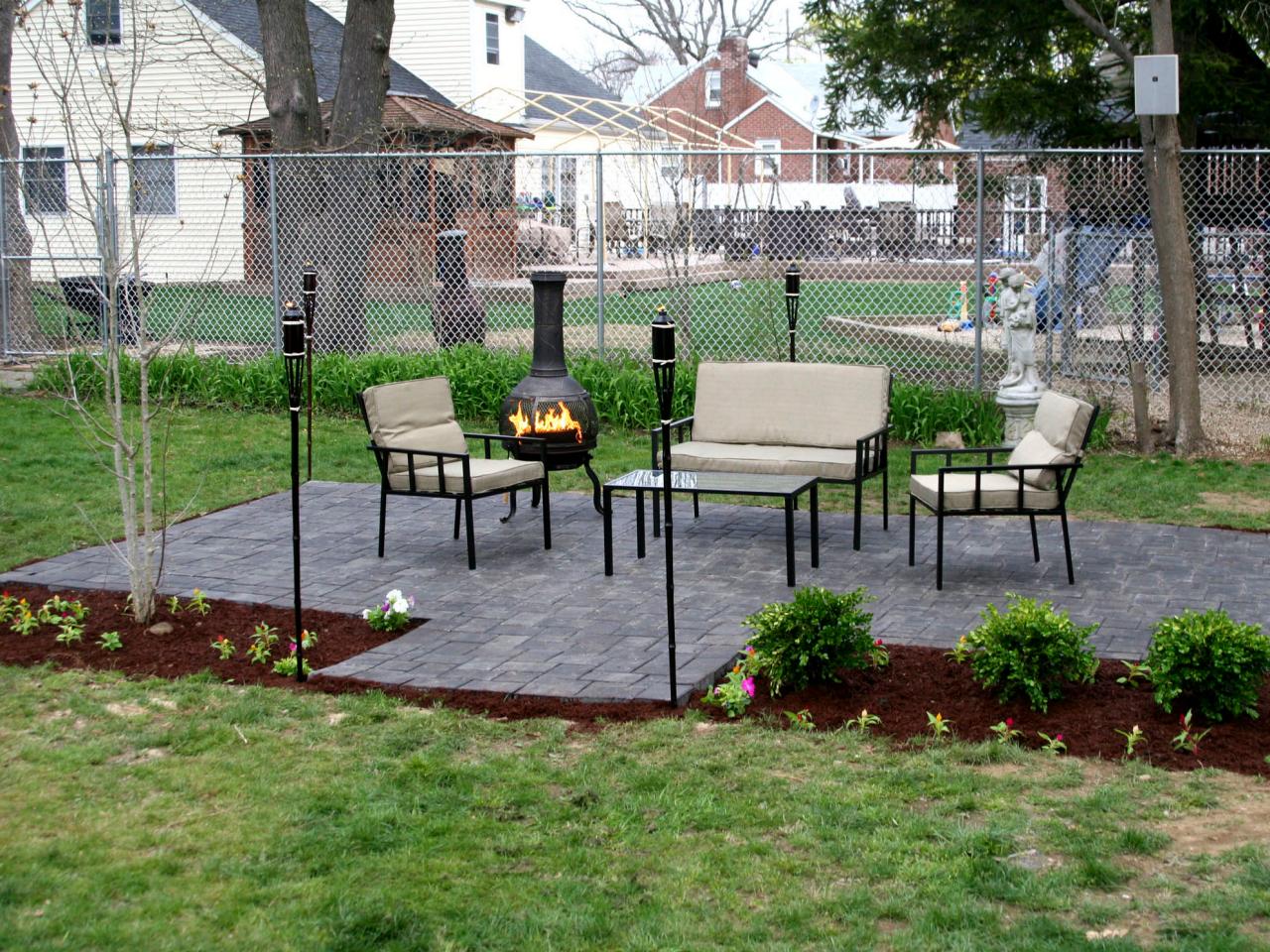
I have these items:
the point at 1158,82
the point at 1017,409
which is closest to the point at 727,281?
the point at 1017,409

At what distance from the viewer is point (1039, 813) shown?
462cm

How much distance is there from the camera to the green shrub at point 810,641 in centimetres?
574

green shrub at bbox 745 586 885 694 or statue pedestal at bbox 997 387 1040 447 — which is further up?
statue pedestal at bbox 997 387 1040 447

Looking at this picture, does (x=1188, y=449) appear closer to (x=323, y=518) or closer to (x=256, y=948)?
(x=323, y=518)

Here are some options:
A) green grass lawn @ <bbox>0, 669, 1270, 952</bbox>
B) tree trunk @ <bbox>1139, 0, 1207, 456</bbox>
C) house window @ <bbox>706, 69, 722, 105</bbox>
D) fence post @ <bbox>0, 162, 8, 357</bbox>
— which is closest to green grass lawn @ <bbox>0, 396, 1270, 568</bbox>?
tree trunk @ <bbox>1139, 0, 1207, 456</bbox>

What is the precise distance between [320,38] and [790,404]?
2333cm

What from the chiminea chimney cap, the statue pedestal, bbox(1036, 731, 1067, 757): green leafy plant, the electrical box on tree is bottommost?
bbox(1036, 731, 1067, 757): green leafy plant

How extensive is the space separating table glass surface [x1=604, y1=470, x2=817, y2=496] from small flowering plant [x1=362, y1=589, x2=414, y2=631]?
60.5 inches

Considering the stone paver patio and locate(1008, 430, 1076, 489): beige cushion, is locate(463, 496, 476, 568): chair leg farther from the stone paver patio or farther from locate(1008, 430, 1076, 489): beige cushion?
locate(1008, 430, 1076, 489): beige cushion

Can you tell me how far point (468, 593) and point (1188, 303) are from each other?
6534mm

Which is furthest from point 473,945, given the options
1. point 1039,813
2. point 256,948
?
point 1039,813

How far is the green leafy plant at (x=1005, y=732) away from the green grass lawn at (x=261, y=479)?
3.84 meters

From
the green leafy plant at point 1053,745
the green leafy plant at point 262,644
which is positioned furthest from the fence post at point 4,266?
the green leafy plant at point 1053,745

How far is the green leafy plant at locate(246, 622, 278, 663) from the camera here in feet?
20.9
